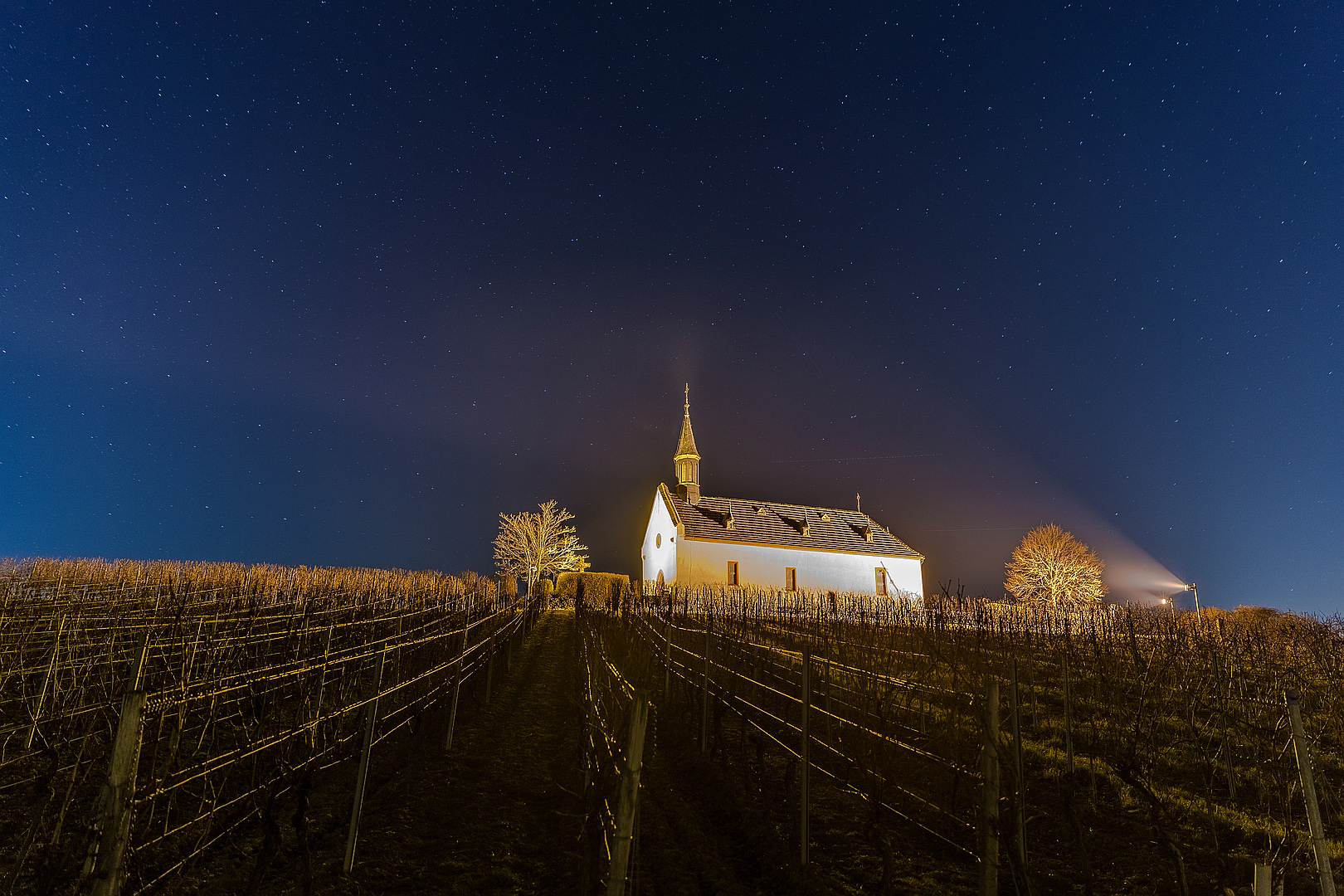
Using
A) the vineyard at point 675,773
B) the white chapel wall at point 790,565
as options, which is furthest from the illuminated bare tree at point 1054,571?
the vineyard at point 675,773

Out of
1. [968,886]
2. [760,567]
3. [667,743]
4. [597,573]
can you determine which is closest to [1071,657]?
[667,743]

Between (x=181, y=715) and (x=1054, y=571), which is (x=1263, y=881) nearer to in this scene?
(x=181, y=715)

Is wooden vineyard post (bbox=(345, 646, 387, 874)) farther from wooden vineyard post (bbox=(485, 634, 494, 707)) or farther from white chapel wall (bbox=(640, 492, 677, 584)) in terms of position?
white chapel wall (bbox=(640, 492, 677, 584))

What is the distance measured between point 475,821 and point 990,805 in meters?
5.54

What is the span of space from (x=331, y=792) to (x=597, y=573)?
33.4 metres

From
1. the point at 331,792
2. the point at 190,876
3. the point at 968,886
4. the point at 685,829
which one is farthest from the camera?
the point at 331,792

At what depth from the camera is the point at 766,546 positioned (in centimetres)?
4162

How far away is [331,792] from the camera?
7844 mm

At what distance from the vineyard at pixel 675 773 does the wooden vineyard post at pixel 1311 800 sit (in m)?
0.02

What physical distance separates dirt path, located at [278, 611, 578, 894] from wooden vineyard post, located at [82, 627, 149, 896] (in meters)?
2.76

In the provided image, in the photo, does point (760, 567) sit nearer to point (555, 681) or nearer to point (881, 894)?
point (555, 681)

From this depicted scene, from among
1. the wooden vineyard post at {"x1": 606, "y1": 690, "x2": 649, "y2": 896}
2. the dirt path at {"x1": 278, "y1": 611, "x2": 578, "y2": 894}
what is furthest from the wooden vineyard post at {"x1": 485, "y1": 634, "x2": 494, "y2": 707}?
the wooden vineyard post at {"x1": 606, "y1": 690, "x2": 649, "y2": 896}

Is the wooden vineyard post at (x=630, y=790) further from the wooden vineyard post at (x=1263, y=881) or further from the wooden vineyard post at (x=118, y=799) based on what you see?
the wooden vineyard post at (x=1263, y=881)

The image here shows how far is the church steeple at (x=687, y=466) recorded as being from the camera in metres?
45.5
